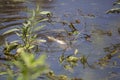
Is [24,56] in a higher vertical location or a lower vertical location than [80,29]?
higher

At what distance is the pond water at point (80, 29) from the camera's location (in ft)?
9.67

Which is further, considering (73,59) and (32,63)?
(73,59)

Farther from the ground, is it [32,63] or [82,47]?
[32,63]

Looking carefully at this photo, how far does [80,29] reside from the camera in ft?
14.8

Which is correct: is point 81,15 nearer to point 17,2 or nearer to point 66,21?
point 66,21

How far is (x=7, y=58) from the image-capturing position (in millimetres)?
3143

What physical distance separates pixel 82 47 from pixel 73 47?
0.39ft

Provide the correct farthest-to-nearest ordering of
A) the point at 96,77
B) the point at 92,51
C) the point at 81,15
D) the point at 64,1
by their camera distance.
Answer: the point at 64,1, the point at 81,15, the point at 92,51, the point at 96,77

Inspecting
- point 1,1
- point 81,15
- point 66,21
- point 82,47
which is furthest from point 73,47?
point 1,1

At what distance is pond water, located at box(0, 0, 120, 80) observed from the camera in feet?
9.67

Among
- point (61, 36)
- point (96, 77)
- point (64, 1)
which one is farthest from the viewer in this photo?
point (64, 1)

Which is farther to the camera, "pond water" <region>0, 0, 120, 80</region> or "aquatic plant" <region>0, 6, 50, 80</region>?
"pond water" <region>0, 0, 120, 80</region>

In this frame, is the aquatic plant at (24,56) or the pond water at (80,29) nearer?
the aquatic plant at (24,56)

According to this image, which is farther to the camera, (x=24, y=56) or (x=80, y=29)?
(x=80, y=29)
